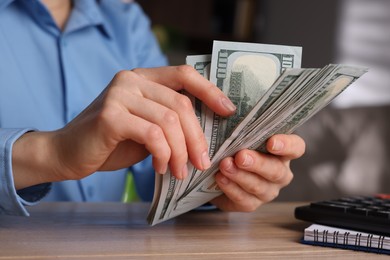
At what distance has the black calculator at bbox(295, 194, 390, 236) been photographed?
2.48 feet

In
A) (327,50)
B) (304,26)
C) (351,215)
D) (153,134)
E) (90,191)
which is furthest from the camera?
(304,26)

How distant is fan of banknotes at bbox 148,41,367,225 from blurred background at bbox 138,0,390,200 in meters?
0.93

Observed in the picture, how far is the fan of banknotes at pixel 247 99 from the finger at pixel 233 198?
1.5 inches

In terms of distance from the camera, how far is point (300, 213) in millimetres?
841

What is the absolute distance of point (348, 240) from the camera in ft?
2.42

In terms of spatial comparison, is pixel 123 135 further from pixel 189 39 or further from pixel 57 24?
pixel 189 39

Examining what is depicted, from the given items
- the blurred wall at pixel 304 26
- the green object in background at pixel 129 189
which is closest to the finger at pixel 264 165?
the green object in background at pixel 129 189

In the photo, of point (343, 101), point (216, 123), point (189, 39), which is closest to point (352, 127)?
point (216, 123)

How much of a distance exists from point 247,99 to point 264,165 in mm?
98

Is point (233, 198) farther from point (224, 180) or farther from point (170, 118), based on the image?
point (170, 118)

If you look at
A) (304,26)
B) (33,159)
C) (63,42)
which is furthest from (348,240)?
(304,26)

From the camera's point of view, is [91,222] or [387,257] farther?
[91,222]

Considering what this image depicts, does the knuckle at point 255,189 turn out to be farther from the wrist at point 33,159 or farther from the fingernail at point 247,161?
the wrist at point 33,159

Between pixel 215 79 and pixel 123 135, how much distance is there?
128 mm
